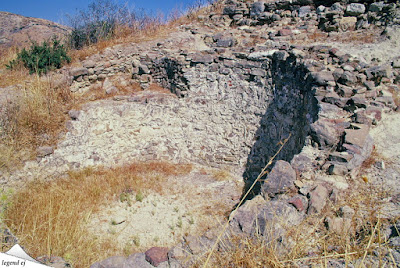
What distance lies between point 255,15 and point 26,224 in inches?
298

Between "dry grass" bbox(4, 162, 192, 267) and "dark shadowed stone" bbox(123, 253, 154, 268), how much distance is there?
0.74m

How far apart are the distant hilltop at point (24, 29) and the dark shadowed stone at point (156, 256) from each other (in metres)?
10.9

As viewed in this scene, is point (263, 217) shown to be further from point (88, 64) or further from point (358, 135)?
point (88, 64)

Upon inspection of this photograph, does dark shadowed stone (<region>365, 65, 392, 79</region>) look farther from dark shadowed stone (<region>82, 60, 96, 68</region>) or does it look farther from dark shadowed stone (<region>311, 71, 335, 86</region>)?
dark shadowed stone (<region>82, 60, 96, 68</region>)

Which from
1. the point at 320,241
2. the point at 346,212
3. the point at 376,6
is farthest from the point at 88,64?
the point at 376,6

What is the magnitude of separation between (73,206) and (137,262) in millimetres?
2206

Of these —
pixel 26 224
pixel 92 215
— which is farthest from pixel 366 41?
pixel 26 224

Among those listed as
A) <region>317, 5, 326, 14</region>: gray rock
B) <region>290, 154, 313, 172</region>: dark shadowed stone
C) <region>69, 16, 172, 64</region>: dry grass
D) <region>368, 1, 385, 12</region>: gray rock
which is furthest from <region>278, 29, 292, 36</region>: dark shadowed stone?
<region>290, 154, 313, 172</region>: dark shadowed stone

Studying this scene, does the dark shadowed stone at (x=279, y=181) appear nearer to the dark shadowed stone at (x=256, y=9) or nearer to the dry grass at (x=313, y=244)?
the dry grass at (x=313, y=244)

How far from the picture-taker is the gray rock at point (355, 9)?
721 cm

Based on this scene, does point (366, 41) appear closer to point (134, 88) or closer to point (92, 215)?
point (134, 88)

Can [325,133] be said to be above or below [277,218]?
above

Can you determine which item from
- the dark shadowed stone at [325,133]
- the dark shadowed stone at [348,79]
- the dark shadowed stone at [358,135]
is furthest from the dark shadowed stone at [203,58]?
the dark shadowed stone at [358,135]

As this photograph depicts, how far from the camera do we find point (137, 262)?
9.62 ft
